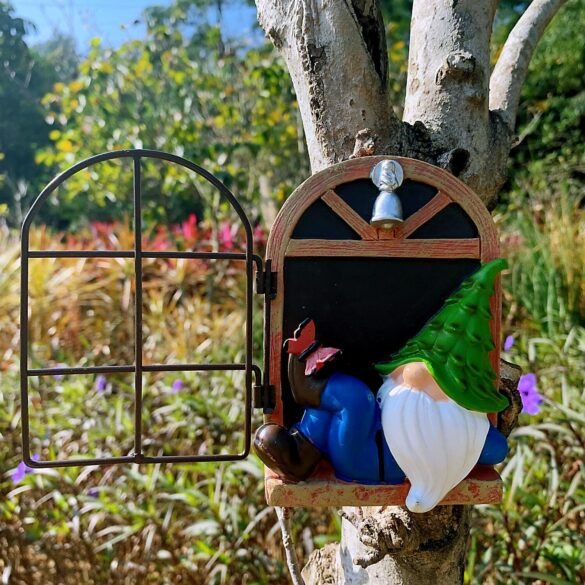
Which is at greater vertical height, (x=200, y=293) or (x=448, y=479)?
(x=200, y=293)

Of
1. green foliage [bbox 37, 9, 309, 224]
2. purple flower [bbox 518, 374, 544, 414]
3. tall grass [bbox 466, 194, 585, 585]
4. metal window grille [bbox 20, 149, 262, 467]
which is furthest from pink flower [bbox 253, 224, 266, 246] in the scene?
metal window grille [bbox 20, 149, 262, 467]

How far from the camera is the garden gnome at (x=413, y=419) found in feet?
2.90

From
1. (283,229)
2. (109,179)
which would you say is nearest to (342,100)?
(283,229)

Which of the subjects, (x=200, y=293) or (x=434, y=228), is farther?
(x=200, y=293)

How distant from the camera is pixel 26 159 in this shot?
32.4ft

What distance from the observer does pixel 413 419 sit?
0.88 m

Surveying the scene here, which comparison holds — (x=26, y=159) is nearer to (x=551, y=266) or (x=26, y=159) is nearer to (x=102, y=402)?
(x=102, y=402)

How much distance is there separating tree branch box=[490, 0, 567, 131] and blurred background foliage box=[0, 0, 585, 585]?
0.15 metres

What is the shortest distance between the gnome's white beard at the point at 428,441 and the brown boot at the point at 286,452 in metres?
0.12

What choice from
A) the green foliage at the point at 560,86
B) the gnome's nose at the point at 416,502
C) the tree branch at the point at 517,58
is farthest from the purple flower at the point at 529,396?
the green foliage at the point at 560,86

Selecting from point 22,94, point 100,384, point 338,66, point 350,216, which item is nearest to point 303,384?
point 350,216

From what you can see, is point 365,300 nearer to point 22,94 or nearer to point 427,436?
point 427,436

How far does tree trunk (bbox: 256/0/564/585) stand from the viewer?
1.04 metres

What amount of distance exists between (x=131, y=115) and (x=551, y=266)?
2.75 metres
